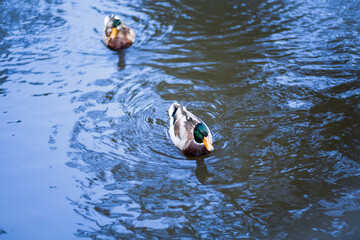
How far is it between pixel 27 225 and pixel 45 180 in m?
0.77

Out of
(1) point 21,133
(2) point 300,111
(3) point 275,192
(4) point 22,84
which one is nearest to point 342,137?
(2) point 300,111

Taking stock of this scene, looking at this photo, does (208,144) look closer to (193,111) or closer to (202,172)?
(202,172)

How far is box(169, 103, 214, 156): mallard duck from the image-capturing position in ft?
18.5

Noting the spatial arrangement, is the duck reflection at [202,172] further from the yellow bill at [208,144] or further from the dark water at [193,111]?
the yellow bill at [208,144]

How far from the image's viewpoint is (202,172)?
5.53 meters

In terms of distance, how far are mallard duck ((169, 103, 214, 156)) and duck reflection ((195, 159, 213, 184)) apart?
144mm

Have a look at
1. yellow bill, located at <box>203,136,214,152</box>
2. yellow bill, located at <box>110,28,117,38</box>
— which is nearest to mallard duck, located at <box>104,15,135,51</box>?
yellow bill, located at <box>110,28,117,38</box>

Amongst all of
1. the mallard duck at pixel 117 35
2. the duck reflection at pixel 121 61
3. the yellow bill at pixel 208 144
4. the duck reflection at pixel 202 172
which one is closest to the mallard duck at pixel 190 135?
the yellow bill at pixel 208 144

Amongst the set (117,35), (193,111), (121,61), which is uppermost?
(117,35)

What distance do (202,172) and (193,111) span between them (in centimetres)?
146

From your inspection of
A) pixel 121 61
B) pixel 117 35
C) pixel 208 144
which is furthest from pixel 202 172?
pixel 117 35

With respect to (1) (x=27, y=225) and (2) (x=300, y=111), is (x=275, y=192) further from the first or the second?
(1) (x=27, y=225)

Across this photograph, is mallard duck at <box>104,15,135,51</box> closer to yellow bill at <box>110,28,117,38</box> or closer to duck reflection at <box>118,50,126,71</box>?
yellow bill at <box>110,28,117,38</box>

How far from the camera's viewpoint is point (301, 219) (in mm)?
4688
